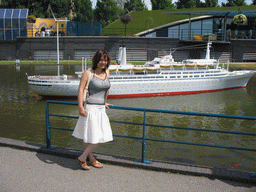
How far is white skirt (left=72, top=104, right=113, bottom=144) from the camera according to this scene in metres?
5.56

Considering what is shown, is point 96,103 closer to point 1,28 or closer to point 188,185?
point 188,185

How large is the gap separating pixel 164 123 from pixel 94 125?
31.6 feet

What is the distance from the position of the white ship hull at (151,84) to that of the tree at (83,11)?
5787cm

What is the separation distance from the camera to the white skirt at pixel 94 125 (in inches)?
219

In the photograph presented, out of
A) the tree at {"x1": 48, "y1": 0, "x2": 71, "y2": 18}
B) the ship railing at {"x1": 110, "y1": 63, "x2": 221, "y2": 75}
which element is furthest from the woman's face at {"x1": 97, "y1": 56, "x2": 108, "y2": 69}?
the tree at {"x1": 48, "y1": 0, "x2": 71, "y2": 18}

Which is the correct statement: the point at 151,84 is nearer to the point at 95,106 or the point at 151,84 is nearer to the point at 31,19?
the point at 95,106

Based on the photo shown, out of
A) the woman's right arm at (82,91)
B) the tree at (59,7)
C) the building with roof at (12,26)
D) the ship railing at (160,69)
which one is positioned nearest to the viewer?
the woman's right arm at (82,91)

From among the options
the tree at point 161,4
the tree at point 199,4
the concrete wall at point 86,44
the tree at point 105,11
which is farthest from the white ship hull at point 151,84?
the tree at point 199,4

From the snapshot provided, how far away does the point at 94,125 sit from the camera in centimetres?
556

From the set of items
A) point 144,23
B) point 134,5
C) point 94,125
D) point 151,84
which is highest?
point 134,5

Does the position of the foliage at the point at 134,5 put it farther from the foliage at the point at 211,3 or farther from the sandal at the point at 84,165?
the sandal at the point at 84,165

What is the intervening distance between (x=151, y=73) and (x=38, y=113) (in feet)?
35.5

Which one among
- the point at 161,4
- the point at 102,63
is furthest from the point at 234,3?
the point at 102,63

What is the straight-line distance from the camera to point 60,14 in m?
73.4
